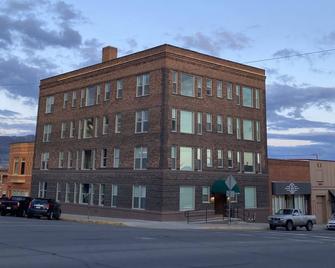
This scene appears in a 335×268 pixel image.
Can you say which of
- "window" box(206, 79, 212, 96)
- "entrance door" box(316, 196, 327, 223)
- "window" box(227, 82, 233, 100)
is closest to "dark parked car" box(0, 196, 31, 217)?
"window" box(206, 79, 212, 96)

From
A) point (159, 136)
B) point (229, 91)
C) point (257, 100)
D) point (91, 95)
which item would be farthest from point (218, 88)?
point (91, 95)

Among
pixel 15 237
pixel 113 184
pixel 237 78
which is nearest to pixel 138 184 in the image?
pixel 113 184

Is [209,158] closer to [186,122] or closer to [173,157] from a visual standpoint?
[186,122]

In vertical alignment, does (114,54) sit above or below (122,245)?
above

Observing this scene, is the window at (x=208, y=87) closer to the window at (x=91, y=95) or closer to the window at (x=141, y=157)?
the window at (x=141, y=157)

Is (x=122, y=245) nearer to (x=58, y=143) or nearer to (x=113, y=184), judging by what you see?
(x=113, y=184)

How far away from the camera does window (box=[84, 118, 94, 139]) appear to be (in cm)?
4450

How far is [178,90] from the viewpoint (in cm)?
3791

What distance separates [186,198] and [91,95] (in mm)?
14792

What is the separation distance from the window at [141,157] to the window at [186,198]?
360 cm

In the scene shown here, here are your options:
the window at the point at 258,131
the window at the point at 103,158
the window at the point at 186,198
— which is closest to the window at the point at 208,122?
the window at the point at 186,198

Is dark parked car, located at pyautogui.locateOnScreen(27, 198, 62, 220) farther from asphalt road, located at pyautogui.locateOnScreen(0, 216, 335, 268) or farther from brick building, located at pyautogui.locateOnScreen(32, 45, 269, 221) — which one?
asphalt road, located at pyautogui.locateOnScreen(0, 216, 335, 268)

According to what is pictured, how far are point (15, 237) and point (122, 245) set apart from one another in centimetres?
422

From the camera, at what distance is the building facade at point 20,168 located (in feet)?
185
